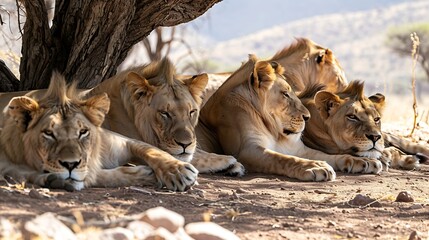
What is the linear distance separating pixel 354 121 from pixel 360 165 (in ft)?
1.57

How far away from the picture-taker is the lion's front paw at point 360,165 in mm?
6957

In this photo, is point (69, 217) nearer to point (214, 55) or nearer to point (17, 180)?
point (17, 180)

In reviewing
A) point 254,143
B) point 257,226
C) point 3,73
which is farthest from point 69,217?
point 3,73

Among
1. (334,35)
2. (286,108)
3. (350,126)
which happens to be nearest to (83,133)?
(286,108)

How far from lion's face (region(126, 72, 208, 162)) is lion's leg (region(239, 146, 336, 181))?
674mm

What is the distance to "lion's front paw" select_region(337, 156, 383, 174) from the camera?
6957 millimetres

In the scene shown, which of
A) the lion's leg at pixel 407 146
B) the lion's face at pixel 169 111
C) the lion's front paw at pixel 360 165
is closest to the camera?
the lion's face at pixel 169 111

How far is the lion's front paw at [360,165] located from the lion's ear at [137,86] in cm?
159

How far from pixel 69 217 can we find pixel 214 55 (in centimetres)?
5082

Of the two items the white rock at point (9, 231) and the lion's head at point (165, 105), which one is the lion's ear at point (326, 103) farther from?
the white rock at point (9, 231)

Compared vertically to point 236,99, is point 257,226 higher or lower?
lower

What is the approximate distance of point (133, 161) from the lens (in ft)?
19.6

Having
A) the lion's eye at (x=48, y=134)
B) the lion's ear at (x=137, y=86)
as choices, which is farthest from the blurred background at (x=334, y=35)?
the lion's eye at (x=48, y=134)

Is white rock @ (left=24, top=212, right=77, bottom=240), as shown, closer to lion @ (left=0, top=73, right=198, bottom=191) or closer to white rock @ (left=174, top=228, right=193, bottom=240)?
white rock @ (left=174, top=228, right=193, bottom=240)
